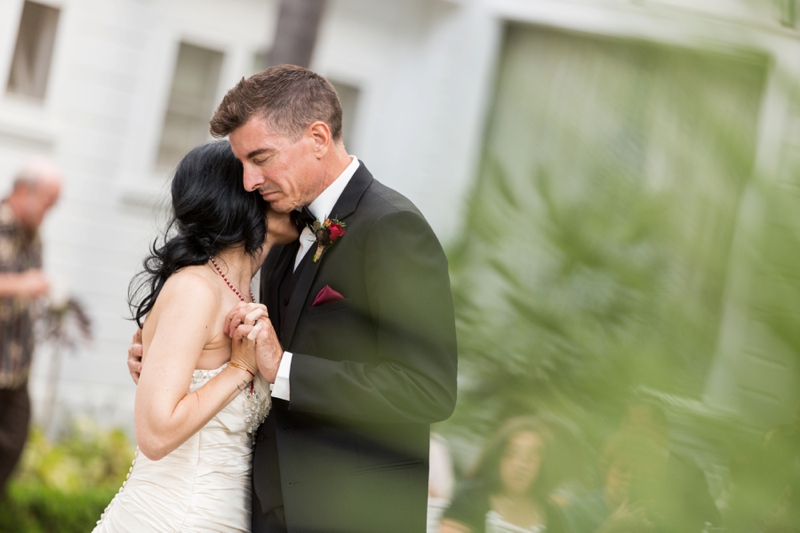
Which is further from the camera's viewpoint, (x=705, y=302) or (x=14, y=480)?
(x=14, y=480)

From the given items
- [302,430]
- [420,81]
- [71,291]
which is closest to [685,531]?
[302,430]

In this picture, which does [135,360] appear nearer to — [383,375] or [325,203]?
[325,203]

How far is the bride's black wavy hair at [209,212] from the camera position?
204cm

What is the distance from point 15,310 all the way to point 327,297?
377 centimetres

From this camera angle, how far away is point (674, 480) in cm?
44

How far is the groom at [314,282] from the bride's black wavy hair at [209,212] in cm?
7

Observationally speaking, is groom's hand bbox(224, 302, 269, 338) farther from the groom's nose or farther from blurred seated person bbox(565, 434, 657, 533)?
blurred seated person bbox(565, 434, 657, 533)

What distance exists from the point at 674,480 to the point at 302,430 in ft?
5.04

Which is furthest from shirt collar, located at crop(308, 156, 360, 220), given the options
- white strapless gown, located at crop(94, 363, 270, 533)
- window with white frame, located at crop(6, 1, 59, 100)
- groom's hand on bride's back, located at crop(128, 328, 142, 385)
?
window with white frame, located at crop(6, 1, 59, 100)

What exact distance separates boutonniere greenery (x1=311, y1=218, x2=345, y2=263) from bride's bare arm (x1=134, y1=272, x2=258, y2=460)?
26 cm

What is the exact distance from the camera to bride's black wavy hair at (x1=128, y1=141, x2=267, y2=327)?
80.5 inches

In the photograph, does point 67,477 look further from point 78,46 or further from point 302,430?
point 302,430

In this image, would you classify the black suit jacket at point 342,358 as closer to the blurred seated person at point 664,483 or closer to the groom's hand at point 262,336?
the groom's hand at point 262,336

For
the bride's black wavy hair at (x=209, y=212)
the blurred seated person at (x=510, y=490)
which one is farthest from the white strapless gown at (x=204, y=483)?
the blurred seated person at (x=510, y=490)
